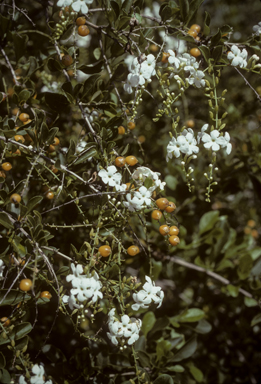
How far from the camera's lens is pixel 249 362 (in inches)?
110

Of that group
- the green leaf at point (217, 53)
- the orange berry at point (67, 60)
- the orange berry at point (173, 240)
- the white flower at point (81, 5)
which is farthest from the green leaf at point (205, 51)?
the orange berry at point (173, 240)

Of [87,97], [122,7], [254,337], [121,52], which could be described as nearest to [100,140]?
[87,97]

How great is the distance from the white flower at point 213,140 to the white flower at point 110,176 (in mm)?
484

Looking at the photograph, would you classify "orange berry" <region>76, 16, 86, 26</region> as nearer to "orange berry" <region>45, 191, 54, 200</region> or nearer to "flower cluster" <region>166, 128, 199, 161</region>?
"flower cluster" <region>166, 128, 199, 161</region>

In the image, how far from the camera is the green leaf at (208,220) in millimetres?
2410

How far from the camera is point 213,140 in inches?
61.7

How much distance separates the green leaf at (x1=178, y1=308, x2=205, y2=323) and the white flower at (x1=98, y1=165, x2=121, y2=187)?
52.6 inches

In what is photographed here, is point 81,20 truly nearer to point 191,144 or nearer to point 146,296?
point 191,144

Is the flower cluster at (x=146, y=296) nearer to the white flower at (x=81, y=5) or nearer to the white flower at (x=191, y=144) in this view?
the white flower at (x=191, y=144)

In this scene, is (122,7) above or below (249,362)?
above

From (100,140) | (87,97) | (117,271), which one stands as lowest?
(117,271)

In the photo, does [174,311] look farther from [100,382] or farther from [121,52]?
[121,52]

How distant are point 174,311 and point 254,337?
874mm

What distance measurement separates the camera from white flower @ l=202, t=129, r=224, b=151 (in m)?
1.53
